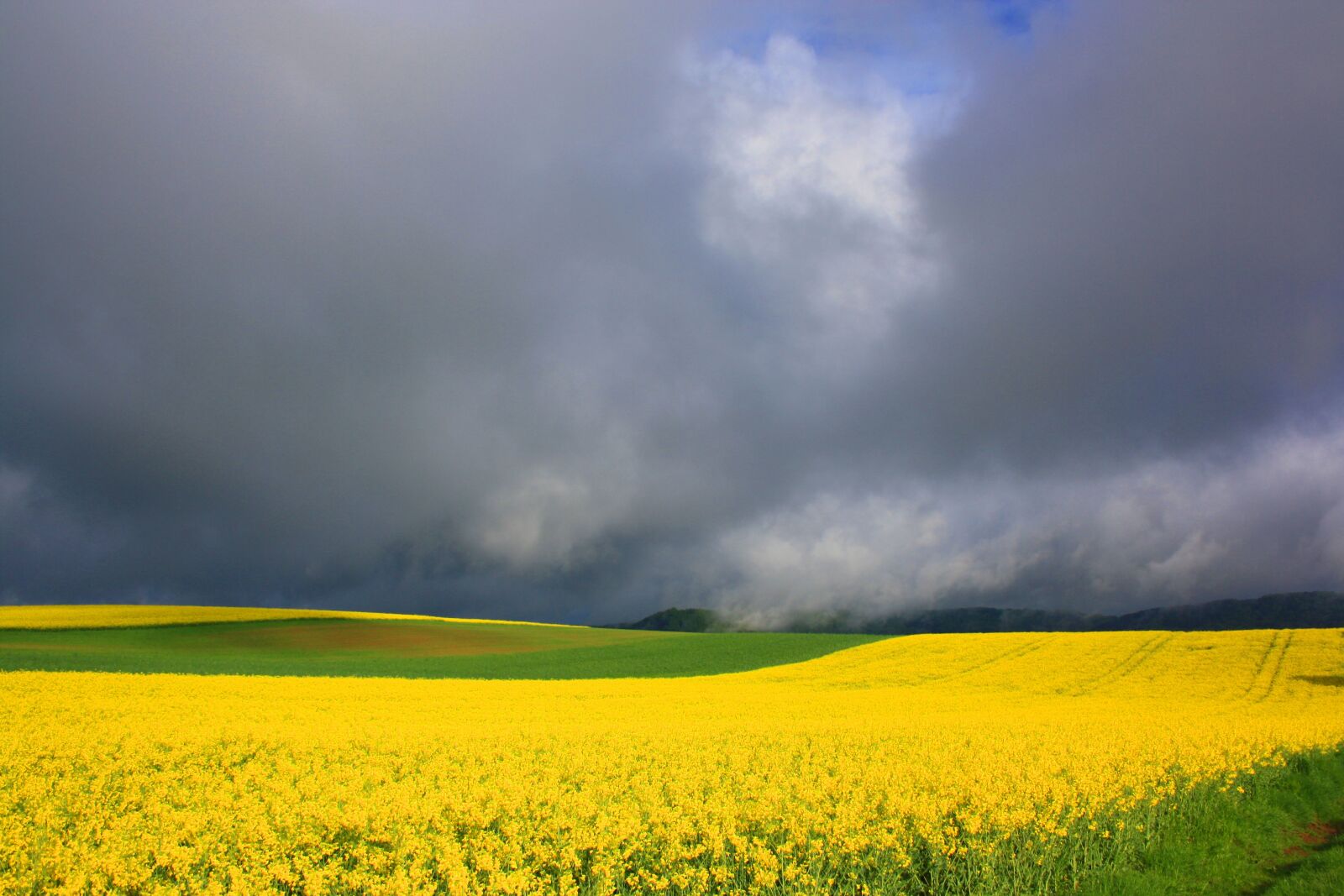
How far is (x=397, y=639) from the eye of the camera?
196ft

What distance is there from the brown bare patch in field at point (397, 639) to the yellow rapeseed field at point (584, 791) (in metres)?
31.6

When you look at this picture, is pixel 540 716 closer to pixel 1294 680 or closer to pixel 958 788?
pixel 958 788

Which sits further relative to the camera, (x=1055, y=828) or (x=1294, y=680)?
(x=1294, y=680)

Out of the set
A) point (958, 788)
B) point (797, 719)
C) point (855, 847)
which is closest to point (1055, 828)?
point (958, 788)

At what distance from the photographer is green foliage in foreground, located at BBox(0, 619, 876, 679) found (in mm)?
40969

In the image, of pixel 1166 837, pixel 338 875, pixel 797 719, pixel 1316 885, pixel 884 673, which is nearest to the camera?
pixel 338 875

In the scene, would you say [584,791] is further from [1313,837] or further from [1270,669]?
[1270,669]

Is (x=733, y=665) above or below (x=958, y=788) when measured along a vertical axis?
below

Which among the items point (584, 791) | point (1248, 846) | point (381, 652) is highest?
point (584, 791)

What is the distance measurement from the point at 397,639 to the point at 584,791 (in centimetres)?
5575

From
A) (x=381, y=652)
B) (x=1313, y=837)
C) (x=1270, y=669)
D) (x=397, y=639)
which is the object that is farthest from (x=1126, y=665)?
(x=397, y=639)

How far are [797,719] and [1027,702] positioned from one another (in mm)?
14078

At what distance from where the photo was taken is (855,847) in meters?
7.80

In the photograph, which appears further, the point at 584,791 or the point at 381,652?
the point at 381,652
